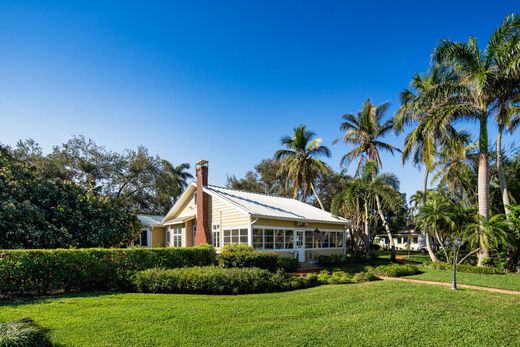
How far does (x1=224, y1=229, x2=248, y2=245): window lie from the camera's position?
1752 cm

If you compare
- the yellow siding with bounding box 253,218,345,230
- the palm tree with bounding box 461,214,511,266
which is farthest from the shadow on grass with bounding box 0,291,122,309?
the palm tree with bounding box 461,214,511,266

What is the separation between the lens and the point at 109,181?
3562 centimetres

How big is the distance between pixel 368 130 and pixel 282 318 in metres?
23.5

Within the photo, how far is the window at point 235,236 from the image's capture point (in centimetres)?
1752

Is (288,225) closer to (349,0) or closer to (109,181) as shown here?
(349,0)

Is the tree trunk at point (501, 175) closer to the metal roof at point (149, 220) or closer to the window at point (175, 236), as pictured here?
the window at point (175, 236)

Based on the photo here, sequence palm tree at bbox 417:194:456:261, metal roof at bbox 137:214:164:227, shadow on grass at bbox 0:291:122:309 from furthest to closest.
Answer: metal roof at bbox 137:214:164:227
palm tree at bbox 417:194:456:261
shadow on grass at bbox 0:291:122:309

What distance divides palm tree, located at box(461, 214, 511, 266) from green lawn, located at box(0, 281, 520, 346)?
704 cm

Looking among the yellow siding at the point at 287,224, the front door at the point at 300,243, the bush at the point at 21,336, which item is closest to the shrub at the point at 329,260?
the front door at the point at 300,243

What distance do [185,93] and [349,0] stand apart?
902 cm

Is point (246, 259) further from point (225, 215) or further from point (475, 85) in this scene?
point (475, 85)

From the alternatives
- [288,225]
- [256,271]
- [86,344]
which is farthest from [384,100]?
[86,344]

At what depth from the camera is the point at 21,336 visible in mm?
4660

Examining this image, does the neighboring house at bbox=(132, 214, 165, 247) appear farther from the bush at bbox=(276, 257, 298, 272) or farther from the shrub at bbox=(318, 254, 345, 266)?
the shrub at bbox=(318, 254, 345, 266)
